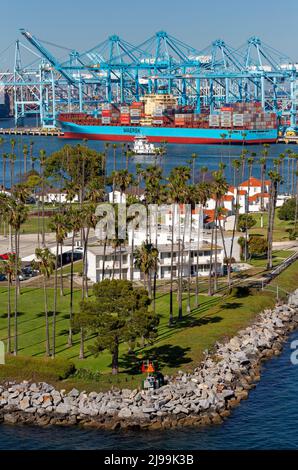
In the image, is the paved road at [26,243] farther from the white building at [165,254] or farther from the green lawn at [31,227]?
the white building at [165,254]

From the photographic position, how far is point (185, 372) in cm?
5572

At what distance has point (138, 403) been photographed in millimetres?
51188

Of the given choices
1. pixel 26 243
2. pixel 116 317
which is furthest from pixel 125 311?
pixel 26 243

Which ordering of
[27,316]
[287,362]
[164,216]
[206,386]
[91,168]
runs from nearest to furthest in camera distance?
[206,386] → [287,362] → [27,316] → [164,216] → [91,168]

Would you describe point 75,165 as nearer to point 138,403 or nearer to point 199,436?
point 138,403

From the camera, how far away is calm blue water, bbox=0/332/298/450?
4731 centimetres

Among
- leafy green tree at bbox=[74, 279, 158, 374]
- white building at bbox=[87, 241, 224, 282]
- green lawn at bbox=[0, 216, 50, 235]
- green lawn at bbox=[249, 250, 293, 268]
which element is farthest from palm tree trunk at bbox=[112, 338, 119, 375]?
green lawn at bbox=[0, 216, 50, 235]

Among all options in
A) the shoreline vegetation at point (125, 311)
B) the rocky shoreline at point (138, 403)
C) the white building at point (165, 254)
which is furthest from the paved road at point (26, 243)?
the rocky shoreline at point (138, 403)

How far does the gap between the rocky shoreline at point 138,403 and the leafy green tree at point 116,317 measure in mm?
3154

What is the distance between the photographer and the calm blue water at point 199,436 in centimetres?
4731

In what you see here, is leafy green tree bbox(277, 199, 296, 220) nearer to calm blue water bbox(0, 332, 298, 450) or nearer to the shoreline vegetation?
the shoreline vegetation
